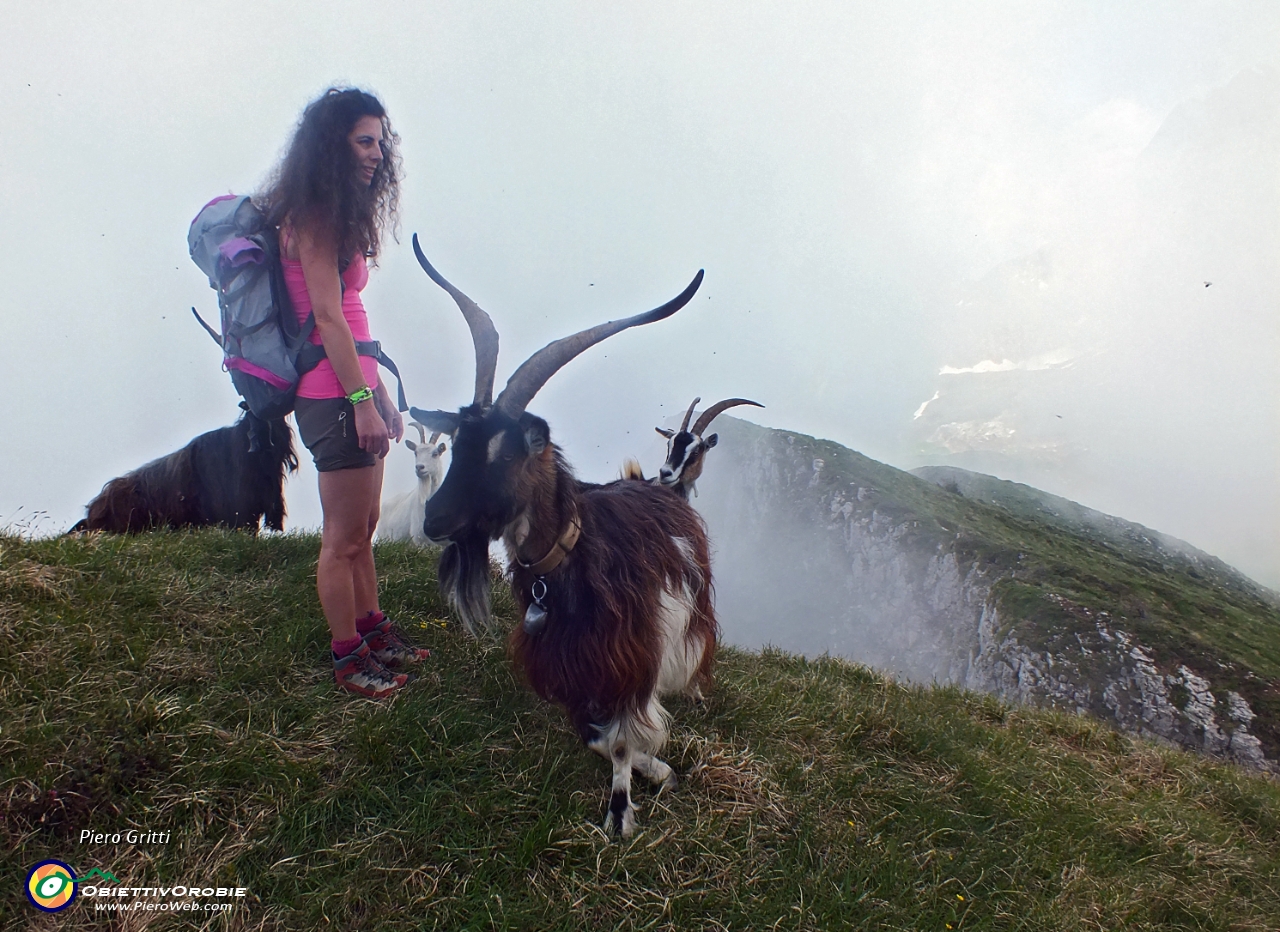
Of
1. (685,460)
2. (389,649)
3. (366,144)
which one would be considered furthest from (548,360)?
(685,460)

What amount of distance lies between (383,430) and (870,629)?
4798 cm

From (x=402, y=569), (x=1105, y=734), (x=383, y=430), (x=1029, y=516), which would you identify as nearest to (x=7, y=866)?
(x=383, y=430)

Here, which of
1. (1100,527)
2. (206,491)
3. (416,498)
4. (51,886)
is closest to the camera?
(51,886)

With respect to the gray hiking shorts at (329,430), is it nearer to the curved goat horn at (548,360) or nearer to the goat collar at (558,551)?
the curved goat horn at (548,360)

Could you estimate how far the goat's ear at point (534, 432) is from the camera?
2648 millimetres

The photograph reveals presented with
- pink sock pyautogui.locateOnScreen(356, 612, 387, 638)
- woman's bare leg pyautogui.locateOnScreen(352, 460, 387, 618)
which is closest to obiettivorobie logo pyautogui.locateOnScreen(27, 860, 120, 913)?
woman's bare leg pyautogui.locateOnScreen(352, 460, 387, 618)

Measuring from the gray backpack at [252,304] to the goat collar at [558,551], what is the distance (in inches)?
54.7

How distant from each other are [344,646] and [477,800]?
111 centimetres

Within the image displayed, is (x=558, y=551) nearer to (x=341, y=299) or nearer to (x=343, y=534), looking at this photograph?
(x=343, y=534)

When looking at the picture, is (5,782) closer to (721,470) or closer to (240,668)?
(240,668)

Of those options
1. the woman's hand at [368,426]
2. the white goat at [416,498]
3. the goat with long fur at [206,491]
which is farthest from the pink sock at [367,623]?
the white goat at [416,498]

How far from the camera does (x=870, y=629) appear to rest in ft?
148

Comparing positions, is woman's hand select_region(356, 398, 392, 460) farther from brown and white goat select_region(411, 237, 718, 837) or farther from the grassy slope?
the grassy slope

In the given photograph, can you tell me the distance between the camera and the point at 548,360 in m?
2.71
